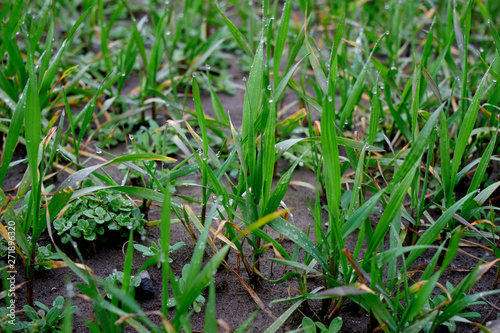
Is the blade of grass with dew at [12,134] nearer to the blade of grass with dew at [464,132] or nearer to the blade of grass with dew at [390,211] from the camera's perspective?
the blade of grass with dew at [390,211]

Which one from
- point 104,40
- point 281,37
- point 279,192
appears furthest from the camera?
point 104,40

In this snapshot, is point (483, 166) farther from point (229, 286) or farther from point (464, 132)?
point (229, 286)

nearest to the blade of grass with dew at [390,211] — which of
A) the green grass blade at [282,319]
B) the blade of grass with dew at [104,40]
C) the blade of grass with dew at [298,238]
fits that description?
the blade of grass with dew at [298,238]

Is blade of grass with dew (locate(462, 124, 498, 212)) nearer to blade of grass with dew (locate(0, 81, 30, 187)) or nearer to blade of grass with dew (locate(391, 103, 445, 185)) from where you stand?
blade of grass with dew (locate(391, 103, 445, 185))

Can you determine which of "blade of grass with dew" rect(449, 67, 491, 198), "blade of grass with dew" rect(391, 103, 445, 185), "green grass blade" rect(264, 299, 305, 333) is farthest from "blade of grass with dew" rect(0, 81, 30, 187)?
"blade of grass with dew" rect(449, 67, 491, 198)

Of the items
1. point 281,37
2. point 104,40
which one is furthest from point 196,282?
point 104,40

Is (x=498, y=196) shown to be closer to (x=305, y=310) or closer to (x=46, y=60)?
(x=305, y=310)

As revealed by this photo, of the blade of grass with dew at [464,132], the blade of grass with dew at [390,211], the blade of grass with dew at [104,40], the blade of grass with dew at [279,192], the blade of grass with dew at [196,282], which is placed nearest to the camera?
the blade of grass with dew at [196,282]

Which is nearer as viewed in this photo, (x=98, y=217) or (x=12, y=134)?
(x=12, y=134)

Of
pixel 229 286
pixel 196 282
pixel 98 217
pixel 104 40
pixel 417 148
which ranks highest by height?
pixel 104 40

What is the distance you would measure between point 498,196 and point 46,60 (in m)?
1.65

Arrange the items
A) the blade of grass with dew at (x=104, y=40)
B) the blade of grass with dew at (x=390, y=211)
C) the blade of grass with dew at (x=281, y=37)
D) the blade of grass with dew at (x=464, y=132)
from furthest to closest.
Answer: the blade of grass with dew at (x=104, y=40)
the blade of grass with dew at (x=281, y=37)
the blade of grass with dew at (x=464, y=132)
the blade of grass with dew at (x=390, y=211)

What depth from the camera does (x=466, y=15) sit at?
178 cm

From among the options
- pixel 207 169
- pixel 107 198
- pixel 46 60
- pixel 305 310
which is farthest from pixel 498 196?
pixel 46 60
